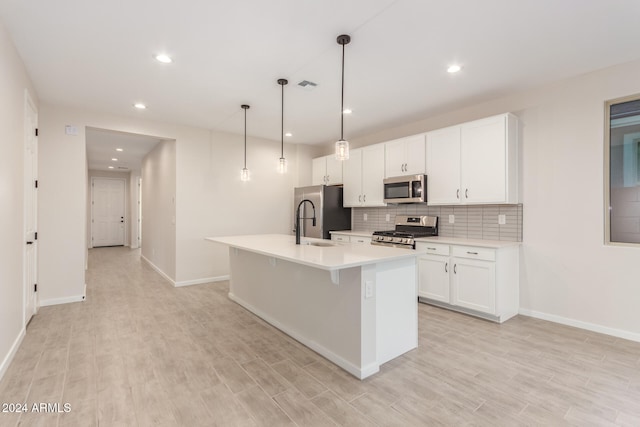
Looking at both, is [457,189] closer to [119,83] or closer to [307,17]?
[307,17]

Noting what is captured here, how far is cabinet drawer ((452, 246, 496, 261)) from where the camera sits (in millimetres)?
3295

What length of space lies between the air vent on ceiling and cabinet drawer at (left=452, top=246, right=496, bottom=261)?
2441 millimetres

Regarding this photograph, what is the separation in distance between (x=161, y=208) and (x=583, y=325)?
6345mm

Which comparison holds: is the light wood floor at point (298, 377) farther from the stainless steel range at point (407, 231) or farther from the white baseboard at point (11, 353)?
the stainless steel range at point (407, 231)

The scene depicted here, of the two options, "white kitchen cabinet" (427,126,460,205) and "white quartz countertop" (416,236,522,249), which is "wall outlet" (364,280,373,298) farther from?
"white kitchen cabinet" (427,126,460,205)

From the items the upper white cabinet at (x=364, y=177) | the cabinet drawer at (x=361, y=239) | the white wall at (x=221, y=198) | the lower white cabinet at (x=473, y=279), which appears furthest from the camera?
the white wall at (x=221, y=198)

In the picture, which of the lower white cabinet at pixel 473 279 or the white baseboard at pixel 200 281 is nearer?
the lower white cabinet at pixel 473 279

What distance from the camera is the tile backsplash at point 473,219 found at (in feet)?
11.9

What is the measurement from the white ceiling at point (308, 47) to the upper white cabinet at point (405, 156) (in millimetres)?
549

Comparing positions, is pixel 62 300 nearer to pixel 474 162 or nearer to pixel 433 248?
pixel 433 248

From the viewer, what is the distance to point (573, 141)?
3180mm

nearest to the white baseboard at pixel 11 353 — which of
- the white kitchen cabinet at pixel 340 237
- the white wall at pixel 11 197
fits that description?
the white wall at pixel 11 197

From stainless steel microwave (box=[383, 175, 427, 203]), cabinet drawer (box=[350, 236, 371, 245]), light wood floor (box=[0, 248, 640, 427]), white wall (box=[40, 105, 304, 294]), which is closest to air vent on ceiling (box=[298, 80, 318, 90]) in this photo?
stainless steel microwave (box=[383, 175, 427, 203])

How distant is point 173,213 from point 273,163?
199 cm
